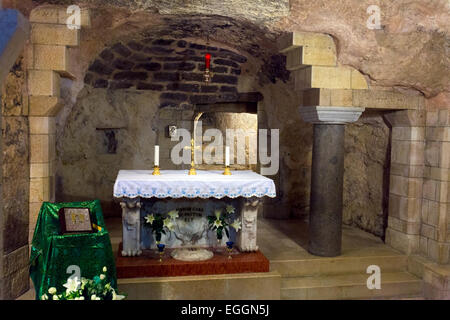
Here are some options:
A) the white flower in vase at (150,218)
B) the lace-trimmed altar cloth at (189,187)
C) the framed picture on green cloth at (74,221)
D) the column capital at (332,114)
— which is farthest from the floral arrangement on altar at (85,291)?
the column capital at (332,114)

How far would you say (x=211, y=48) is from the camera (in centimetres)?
759

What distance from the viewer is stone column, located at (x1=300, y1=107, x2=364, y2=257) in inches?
215

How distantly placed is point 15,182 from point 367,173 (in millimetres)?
5017

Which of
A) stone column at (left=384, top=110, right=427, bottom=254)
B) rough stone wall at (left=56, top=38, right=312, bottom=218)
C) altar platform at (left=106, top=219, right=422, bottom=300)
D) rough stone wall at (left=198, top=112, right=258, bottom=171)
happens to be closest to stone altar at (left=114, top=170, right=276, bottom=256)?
altar platform at (left=106, top=219, right=422, bottom=300)

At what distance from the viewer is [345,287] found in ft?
17.0

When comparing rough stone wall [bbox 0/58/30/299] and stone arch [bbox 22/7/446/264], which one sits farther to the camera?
stone arch [bbox 22/7/446/264]

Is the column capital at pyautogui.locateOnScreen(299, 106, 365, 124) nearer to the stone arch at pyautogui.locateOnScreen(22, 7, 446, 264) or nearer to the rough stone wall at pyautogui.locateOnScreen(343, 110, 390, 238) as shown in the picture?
the stone arch at pyautogui.locateOnScreen(22, 7, 446, 264)

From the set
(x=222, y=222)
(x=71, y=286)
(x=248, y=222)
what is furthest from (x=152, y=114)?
(x=71, y=286)

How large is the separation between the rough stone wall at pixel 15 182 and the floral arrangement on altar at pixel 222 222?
2044mm

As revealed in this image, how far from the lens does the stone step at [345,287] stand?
Answer: 200 inches

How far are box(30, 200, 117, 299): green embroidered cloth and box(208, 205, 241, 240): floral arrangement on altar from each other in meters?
1.66

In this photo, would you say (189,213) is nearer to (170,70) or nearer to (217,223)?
(217,223)
